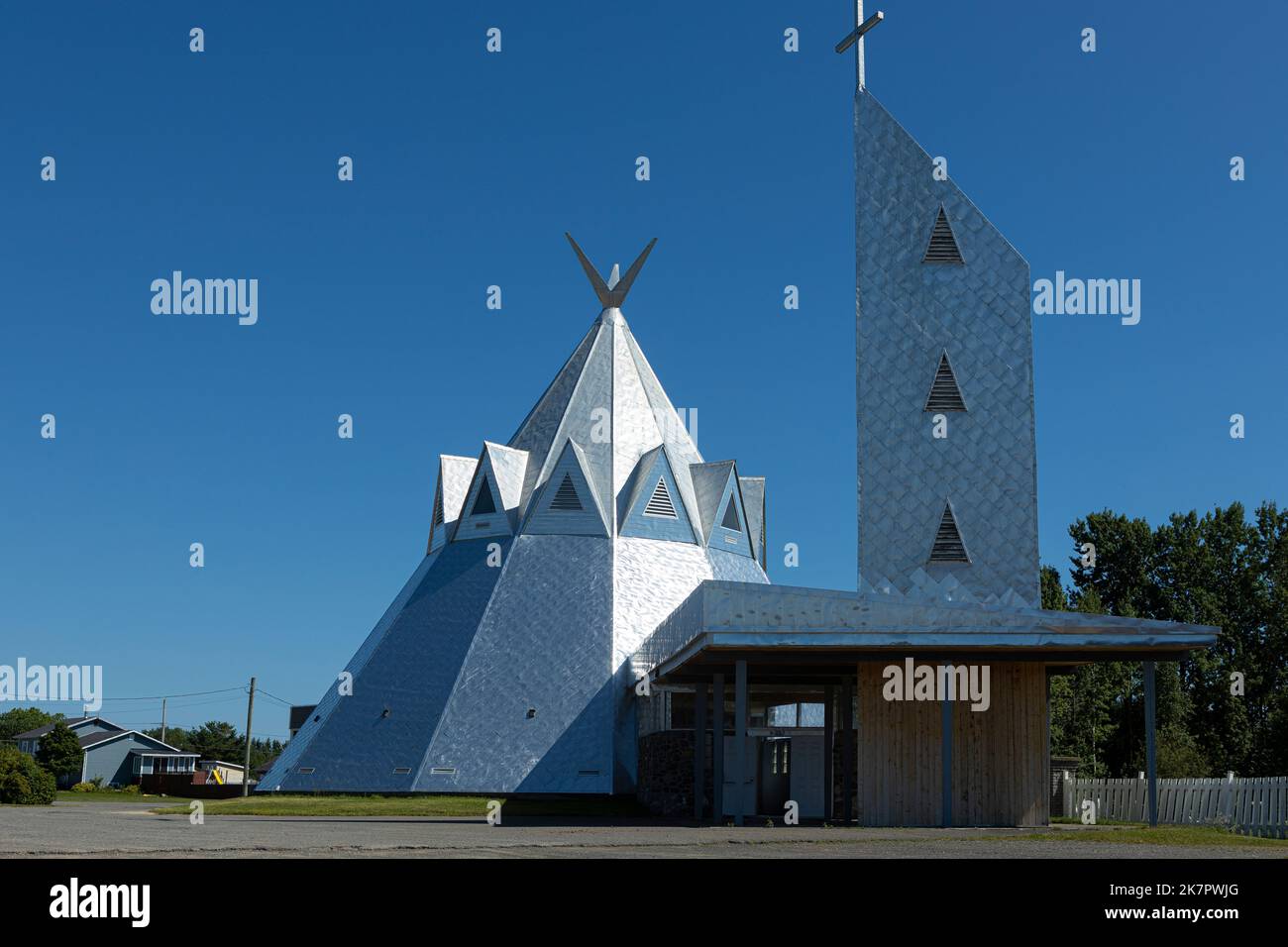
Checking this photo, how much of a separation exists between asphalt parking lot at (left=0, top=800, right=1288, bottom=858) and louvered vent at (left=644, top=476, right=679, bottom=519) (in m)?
21.4

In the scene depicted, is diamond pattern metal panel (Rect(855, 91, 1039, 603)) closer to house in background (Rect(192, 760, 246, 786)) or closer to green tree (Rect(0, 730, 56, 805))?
green tree (Rect(0, 730, 56, 805))

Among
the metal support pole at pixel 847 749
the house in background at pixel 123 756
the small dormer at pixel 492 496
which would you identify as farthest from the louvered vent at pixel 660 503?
the house in background at pixel 123 756

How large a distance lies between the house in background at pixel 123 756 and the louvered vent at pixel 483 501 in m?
51.5

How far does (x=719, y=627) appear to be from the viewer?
26844mm

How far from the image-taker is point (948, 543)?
1363 inches

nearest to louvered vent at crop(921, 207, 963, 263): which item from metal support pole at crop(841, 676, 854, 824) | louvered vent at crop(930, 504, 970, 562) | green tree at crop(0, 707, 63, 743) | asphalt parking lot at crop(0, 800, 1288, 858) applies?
louvered vent at crop(930, 504, 970, 562)

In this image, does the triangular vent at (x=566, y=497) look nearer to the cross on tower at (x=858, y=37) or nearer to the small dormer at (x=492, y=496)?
the small dormer at (x=492, y=496)

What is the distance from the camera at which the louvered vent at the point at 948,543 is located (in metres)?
34.5

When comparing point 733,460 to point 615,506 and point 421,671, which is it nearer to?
point 615,506

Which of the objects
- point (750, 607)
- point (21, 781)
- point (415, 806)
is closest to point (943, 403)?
point (750, 607)

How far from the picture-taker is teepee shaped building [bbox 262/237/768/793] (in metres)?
40.2

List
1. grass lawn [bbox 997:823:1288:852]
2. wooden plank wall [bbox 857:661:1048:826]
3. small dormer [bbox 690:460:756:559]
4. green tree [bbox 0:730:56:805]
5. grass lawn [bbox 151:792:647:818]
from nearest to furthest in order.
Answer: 1. grass lawn [bbox 997:823:1288:852]
2. wooden plank wall [bbox 857:661:1048:826]
3. grass lawn [bbox 151:792:647:818]
4. green tree [bbox 0:730:56:805]
5. small dormer [bbox 690:460:756:559]

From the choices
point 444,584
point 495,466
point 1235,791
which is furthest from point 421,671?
point 1235,791
